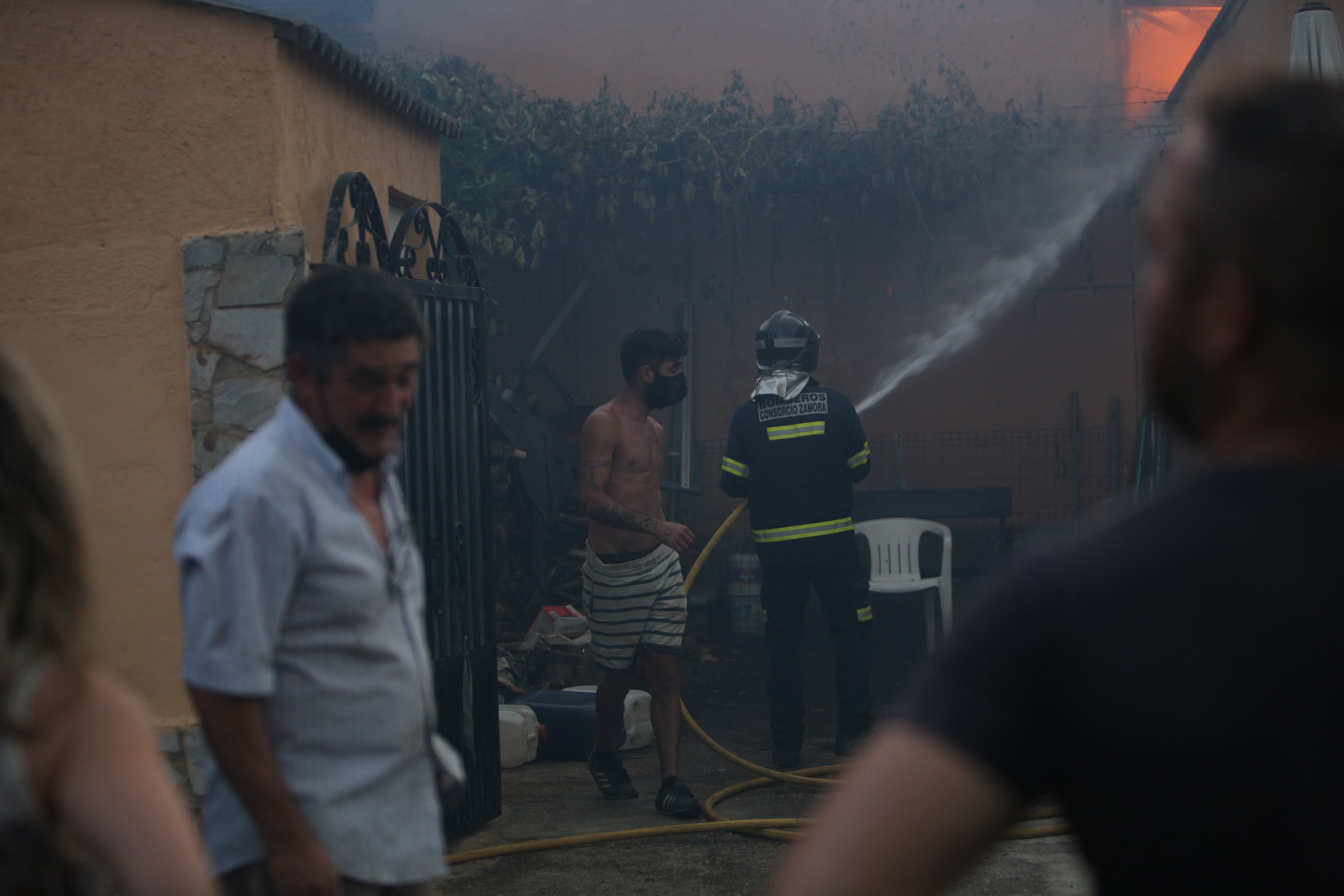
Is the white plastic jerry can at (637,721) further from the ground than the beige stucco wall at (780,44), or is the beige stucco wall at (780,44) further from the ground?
the beige stucco wall at (780,44)

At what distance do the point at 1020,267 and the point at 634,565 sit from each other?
6164 millimetres

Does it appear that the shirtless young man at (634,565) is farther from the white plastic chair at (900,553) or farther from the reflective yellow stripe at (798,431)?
the white plastic chair at (900,553)

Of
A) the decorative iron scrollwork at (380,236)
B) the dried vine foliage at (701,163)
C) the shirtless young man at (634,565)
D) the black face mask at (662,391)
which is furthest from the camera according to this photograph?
the dried vine foliage at (701,163)

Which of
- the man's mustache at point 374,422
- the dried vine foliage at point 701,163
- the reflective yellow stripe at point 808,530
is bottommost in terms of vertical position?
the reflective yellow stripe at point 808,530

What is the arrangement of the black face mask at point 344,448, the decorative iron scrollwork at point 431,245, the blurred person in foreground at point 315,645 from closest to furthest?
1. the blurred person in foreground at point 315,645
2. the black face mask at point 344,448
3. the decorative iron scrollwork at point 431,245

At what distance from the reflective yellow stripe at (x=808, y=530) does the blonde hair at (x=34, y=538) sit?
550 cm

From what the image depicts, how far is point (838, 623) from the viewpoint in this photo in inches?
261

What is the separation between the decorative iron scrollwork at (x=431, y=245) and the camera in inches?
193

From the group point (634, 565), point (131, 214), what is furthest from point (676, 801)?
point (131, 214)

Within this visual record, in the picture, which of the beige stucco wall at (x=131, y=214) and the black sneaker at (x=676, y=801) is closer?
the beige stucco wall at (x=131, y=214)

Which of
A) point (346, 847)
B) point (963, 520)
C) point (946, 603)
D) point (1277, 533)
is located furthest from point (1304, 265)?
point (963, 520)

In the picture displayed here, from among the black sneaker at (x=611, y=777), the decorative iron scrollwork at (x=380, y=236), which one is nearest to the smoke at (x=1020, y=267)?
the black sneaker at (x=611, y=777)

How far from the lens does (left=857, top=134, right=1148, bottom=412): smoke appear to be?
34.1ft

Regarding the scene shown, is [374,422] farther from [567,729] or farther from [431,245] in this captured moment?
[567,729]
